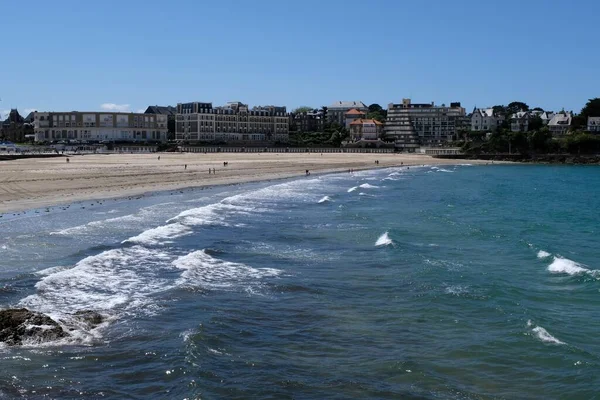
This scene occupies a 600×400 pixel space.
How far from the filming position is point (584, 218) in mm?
38000

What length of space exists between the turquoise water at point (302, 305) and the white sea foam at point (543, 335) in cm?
7

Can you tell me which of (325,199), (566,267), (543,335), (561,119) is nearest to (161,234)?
(566,267)

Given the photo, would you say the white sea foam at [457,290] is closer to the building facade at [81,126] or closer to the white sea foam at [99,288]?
the white sea foam at [99,288]

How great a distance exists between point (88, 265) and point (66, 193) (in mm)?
24288

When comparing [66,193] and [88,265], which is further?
[66,193]

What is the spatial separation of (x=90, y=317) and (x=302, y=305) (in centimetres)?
487

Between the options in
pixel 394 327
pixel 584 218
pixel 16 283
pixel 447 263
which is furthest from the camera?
pixel 584 218

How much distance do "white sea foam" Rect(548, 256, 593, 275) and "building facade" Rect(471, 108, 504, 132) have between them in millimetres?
152614

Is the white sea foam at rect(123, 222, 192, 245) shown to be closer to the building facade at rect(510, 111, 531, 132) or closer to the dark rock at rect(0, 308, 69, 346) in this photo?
the dark rock at rect(0, 308, 69, 346)

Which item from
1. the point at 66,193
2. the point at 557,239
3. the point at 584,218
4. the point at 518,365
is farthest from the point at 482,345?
the point at 66,193

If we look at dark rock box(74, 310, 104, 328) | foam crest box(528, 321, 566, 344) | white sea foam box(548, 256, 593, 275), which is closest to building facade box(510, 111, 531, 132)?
white sea foam box(548, 256, 593, 275)

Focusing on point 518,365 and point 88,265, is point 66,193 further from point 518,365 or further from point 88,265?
point 518,365

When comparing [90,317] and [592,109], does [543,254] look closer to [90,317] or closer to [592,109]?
[90,317]

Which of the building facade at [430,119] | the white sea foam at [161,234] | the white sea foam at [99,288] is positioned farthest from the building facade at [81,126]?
the white sea foam at [99,288]
